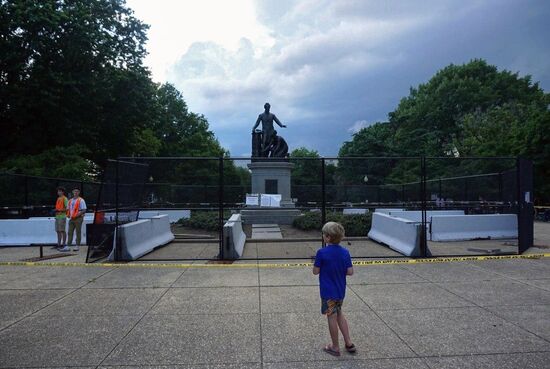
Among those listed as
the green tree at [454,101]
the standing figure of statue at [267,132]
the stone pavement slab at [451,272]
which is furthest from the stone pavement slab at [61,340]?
the green tree at [454,101]

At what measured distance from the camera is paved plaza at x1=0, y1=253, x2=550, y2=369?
455 cm

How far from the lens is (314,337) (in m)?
5.14

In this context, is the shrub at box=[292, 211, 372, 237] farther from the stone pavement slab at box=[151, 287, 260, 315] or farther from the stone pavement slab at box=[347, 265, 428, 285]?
the stone pavement slab at box=[151, 287, 260, 315]

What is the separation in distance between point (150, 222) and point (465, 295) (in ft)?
28.0

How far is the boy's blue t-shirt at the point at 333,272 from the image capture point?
4.60 metres

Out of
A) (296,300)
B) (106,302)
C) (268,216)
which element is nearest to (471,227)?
(268,216)

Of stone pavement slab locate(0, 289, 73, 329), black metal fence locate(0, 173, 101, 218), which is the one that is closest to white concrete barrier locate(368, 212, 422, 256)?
stone pavement slab locate(0, 289, 73, 329)

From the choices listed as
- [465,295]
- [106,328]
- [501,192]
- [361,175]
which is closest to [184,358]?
[106,328]

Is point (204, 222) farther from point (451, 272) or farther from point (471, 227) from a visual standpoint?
point (451, 272)

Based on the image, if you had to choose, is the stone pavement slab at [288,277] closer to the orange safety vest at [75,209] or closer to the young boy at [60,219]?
the orange safety vest at [75,209]

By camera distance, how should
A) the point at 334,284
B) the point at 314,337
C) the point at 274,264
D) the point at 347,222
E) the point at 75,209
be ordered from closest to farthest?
the point at 334,284 < the point at 314,337 < the point at 274,264 < the point at 75,209 < the point at 347,222

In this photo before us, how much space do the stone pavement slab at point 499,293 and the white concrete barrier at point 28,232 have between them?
37.3 feet

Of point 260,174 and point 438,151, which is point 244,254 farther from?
point 438,151

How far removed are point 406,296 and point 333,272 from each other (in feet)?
9.69
